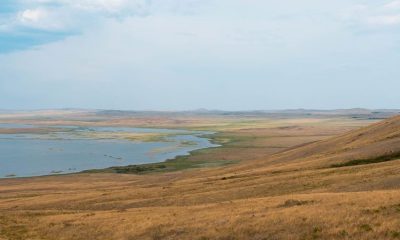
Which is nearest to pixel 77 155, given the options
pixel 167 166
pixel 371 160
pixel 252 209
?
pixel 167 166

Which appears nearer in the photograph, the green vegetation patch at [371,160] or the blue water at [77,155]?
the green vegetation patch at [371,160]

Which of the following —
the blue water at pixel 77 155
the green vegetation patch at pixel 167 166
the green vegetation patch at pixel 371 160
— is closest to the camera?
the green vegetation patch at pixel 371 160

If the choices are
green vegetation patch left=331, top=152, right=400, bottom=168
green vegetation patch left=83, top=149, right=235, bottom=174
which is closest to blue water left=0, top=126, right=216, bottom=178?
green vegetation patch left=83, top=149, right=235, bottom=174

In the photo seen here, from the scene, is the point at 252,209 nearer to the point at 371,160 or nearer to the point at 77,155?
the point at 371,160

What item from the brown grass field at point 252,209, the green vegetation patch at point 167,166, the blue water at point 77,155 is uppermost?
the brown grass field at point 252,209

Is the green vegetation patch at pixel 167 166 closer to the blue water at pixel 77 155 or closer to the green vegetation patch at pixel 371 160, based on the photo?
the blue water at pixel 77 155

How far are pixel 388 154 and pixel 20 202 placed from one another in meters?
40.9

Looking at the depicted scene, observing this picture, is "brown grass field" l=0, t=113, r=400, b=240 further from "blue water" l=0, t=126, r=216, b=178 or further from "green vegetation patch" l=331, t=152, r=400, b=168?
"blue water" l=0, t=126, r=216, b=178

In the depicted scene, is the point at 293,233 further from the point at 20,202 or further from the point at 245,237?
the point at 20,202

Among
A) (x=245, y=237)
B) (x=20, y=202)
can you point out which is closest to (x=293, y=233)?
(x=245, y=237)

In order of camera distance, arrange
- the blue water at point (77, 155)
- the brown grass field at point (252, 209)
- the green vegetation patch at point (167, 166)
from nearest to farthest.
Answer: the brown grass field at point (252, 209) < the green vegetation patch at point (167, 166) < the blue water at point (77, 155)

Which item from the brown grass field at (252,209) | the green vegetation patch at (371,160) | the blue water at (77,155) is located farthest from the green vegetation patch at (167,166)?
the green vegetation patch at (371,160)

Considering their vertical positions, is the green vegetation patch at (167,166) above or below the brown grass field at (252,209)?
below

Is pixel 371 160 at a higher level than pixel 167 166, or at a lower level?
higher
